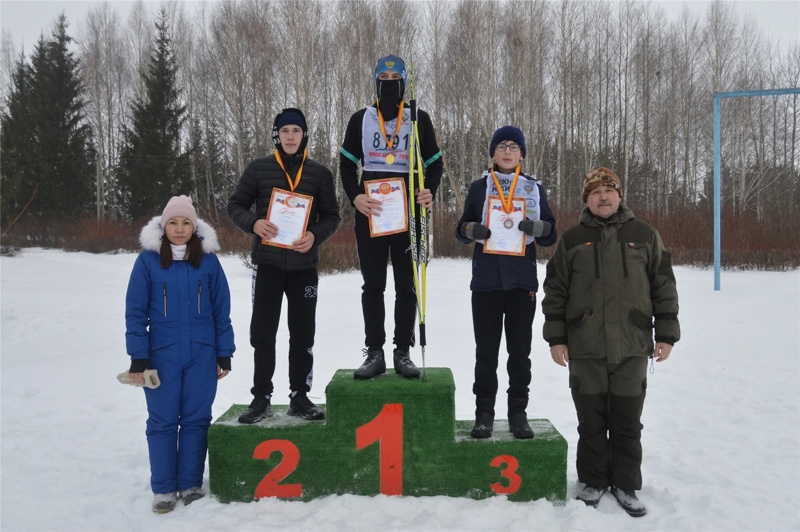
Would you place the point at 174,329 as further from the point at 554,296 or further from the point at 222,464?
the point at 554,296

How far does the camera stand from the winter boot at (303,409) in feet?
10.7

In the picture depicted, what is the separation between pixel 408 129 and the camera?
3.36 metres

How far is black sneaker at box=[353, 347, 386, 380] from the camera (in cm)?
323

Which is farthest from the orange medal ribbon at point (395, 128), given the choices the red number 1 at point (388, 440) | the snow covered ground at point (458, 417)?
the snow covered ground at point (458, 417)

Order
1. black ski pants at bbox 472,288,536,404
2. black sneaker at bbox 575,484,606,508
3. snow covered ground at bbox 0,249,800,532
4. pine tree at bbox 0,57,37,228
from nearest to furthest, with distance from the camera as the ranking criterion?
snow covered ground at bbox 0,249,800,532, black sneaker at bbox 575,484,606,508, black ski pants at bbox 472,288,536,404, pine tree at bbox 0,57,37,228

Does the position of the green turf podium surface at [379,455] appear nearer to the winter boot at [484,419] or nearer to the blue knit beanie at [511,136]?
the winter boot at [484,419]

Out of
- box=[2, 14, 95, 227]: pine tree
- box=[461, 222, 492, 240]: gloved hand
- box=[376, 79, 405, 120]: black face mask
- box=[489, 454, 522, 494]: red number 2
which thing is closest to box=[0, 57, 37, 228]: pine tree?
box=[2, 14, 95, 227]: pine tree

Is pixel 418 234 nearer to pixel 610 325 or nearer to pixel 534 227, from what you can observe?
pixel 534 227

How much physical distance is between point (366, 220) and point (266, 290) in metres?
0.74

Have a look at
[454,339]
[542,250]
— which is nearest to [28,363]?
[454,339]

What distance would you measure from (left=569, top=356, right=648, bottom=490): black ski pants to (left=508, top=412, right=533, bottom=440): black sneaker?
0.30m

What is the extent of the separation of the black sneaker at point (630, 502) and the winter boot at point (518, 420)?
54 centimetres

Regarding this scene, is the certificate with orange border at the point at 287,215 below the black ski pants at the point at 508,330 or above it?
above

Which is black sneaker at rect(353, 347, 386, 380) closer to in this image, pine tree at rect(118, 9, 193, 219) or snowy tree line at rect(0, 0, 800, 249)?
snowy tree line at rect(0, 0, 800, 249)
